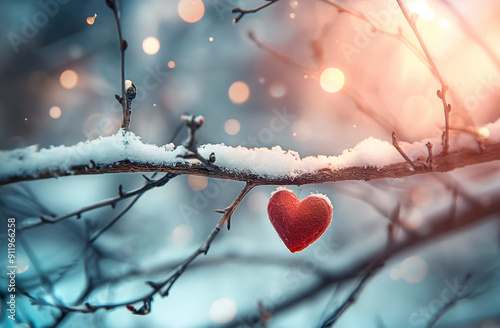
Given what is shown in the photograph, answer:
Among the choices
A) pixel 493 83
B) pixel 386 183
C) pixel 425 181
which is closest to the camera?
pixel 493 83

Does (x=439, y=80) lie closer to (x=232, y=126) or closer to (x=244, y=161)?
(x=244, y=161)

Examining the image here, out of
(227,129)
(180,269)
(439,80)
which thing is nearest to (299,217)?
(180,269)

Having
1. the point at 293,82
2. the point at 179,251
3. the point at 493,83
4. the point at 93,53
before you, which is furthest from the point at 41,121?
the point at 493,83

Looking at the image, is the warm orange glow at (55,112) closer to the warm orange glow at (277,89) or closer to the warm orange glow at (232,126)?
the warm orange glow at (232,126)

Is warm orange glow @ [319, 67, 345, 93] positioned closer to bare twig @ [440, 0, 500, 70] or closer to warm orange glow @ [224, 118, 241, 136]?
bare twig @ [440, 0, 500, 70]

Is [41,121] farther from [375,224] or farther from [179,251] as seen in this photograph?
[375,224]

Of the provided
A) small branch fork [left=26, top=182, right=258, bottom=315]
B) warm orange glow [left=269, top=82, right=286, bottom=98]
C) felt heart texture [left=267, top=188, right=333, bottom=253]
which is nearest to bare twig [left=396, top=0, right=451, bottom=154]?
felt heart texture [left=267, top=188, right=333, bottom=253]
